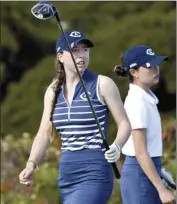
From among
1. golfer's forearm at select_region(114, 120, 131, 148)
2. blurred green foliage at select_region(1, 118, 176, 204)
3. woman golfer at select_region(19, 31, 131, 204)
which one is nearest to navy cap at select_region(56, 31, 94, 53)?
Result: woman golfer at select_region(19, 31, 131, 204)

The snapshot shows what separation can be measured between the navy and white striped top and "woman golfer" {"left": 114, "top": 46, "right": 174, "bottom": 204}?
1.09 ft

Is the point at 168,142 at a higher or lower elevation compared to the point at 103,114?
lower

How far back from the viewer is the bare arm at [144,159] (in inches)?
245

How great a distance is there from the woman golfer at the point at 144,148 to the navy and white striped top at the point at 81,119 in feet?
1.09

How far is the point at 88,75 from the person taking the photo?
619cm

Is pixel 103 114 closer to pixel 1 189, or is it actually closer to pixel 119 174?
pixel 119 174

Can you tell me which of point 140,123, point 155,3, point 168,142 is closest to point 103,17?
point 155,3

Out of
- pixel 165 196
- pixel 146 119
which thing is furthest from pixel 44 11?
pixel 165 196

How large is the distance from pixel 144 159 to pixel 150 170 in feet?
0.26

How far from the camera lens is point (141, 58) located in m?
6.63

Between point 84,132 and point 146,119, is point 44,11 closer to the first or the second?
point 84,132

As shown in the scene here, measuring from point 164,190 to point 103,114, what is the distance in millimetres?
643

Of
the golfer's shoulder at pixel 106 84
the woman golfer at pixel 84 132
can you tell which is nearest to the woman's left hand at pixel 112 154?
the woman golfer at pixel 84 132

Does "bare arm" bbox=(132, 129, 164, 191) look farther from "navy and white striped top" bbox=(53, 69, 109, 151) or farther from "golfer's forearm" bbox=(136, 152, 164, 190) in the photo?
"navy and white striped top" bbox=(53, 69, 109, 151)
